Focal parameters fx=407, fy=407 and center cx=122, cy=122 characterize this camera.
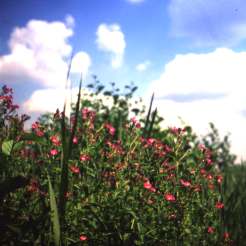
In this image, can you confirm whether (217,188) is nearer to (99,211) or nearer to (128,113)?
(99,211)

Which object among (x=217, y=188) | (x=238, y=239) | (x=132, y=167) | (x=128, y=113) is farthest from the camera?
(x=128, y=113)

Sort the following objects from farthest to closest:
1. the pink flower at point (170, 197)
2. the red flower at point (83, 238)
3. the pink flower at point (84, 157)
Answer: the pink flower at point (84, 157)
the pink flower at point (170, 197)
the red flower at point (83, 238)

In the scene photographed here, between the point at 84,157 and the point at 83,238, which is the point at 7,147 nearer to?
the point at 84,157

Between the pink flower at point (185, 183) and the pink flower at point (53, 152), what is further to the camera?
the pink flower at point (185, 183)

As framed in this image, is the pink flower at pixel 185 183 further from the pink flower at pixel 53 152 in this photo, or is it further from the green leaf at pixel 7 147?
the green leaf at pixel 7 147

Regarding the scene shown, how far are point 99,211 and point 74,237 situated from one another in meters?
0.30

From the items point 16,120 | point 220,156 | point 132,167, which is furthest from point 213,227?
point 220,156

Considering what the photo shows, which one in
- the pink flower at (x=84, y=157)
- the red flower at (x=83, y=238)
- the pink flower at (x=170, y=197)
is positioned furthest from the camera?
the pink flower at (x=84, y=157)

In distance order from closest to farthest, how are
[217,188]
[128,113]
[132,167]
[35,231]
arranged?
[35,231], [132,167], [217,188], [128,113]

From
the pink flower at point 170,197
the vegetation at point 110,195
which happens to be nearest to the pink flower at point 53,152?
the vegetation at point 110,195

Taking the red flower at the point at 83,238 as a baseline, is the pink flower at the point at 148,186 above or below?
above

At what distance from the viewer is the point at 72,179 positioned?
3662 mm

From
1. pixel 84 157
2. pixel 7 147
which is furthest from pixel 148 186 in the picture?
pixel 7 147

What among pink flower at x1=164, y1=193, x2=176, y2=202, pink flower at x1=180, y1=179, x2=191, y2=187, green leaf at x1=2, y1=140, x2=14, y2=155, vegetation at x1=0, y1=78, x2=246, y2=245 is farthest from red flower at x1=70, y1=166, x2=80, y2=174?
pink flower at x1=180, y1=179, x2=191, y2=187
